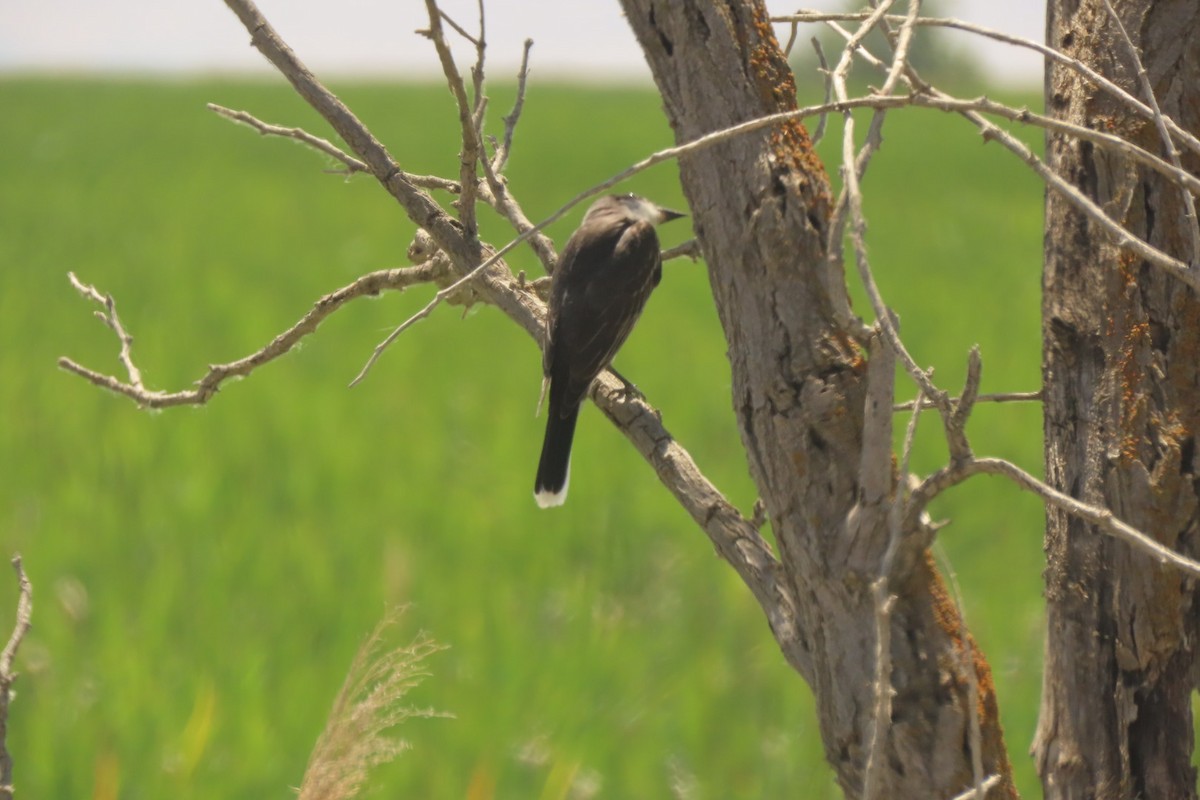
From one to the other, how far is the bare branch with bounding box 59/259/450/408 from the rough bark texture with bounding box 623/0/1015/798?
27.9 inches

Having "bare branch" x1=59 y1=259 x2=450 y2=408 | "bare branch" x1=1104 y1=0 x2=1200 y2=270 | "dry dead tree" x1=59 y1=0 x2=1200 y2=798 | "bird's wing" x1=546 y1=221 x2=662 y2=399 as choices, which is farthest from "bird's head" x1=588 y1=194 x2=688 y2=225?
"bare branch" x1=1104 y1=0 x2=1200 y2=270

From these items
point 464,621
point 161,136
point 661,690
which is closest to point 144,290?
point 464,621

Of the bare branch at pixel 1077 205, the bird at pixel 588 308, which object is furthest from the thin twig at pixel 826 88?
the bird at pixel 588 308

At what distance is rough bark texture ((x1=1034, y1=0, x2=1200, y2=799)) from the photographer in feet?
6.17

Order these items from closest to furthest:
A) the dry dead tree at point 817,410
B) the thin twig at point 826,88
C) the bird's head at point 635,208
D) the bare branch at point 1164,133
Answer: the bare branch at point 1164,133 < the dry dead tree at point 817,410 < the thin twig at point 826,88 < the bird's head at point 635,208

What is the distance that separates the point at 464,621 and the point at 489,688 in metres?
0.68

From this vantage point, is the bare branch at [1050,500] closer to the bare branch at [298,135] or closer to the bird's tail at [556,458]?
the bare branch at [298,135]

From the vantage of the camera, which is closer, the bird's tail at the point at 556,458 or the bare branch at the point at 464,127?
the bare branch at the point at 464,127

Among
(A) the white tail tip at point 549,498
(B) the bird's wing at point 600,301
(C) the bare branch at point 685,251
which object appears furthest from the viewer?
(B) the bird's wing at point 600,301

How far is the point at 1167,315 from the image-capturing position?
1881 millimetres

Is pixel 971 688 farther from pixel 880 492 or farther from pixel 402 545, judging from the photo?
pixel 402 545

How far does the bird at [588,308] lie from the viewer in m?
4.13

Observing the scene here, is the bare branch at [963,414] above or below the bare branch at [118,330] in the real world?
below

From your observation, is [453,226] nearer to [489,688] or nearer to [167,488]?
[489,688]
